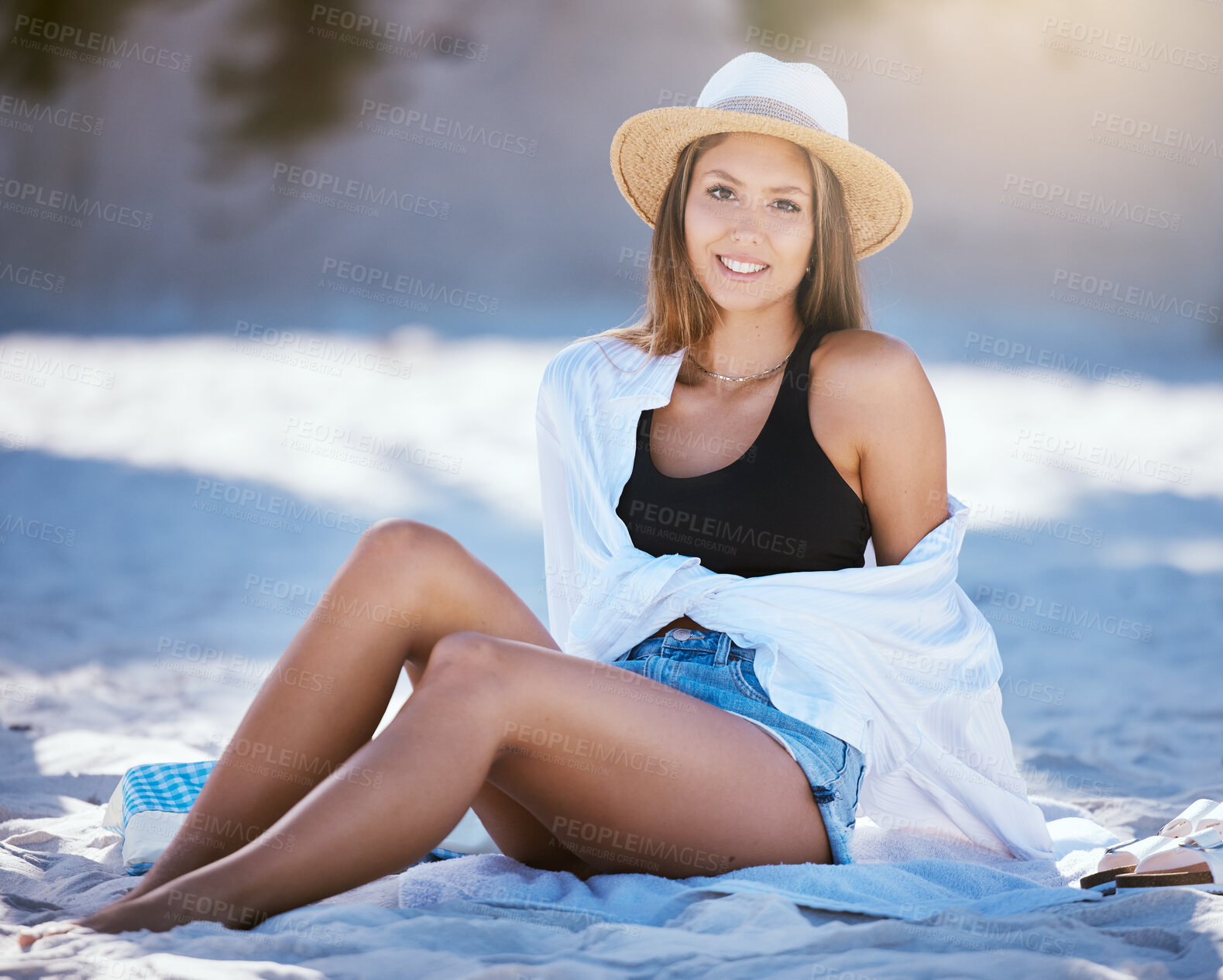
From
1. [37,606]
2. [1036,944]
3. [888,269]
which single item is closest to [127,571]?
[37,606]

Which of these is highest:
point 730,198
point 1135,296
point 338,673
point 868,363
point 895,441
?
point 1135,296

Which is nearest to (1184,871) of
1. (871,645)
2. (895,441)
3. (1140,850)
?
(1140,850)

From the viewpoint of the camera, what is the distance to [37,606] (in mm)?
4270

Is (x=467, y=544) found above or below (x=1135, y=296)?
below

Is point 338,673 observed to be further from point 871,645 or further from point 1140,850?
point 1140,850

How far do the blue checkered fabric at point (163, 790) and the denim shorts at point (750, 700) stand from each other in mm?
438

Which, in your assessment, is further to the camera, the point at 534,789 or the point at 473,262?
the point at 473,262

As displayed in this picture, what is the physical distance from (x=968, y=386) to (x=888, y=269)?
112 centimetres

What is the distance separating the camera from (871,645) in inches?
68.0

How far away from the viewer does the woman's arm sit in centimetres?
182

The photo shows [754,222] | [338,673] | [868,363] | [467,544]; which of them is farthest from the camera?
[467,544]

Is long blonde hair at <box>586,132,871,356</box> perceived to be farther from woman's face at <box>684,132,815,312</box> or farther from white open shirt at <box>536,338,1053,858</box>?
white open shirt at <box>536,338,1053,858</box>

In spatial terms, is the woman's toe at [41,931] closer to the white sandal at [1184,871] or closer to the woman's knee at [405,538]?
the woman's knee at [405,538]

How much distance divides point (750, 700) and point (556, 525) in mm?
605
